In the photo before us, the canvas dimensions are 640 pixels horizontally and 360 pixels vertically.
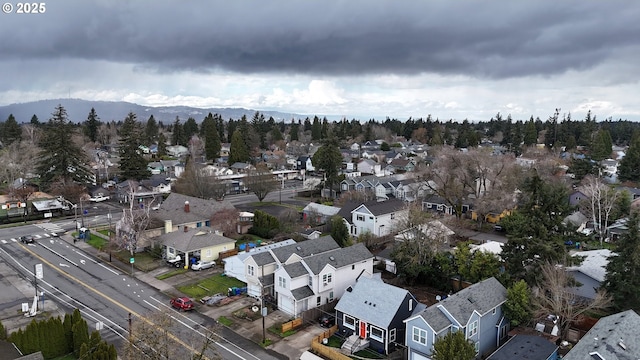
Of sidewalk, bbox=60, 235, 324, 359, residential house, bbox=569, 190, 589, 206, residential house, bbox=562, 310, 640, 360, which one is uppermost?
residential house, bbox=569, 190, 589, 206

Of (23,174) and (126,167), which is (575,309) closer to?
(126,167)

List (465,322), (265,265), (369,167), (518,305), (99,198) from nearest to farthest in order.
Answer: (465,322) → (518,305) → (265,265) → (99,198) → (369,167)

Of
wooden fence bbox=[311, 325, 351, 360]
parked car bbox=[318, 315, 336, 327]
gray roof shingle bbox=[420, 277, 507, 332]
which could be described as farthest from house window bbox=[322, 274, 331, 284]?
gray roof shingle bbox=[420, 277, 507, 332]

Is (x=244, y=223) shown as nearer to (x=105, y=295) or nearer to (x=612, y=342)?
(x=105, y=295)

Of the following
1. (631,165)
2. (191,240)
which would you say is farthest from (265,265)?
(631,165)

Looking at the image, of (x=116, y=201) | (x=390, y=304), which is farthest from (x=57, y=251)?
(x=390, y=304)

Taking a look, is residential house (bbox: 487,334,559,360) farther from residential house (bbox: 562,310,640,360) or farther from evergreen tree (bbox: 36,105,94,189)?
evergreen tree (bbox: 36,105,94,189)
